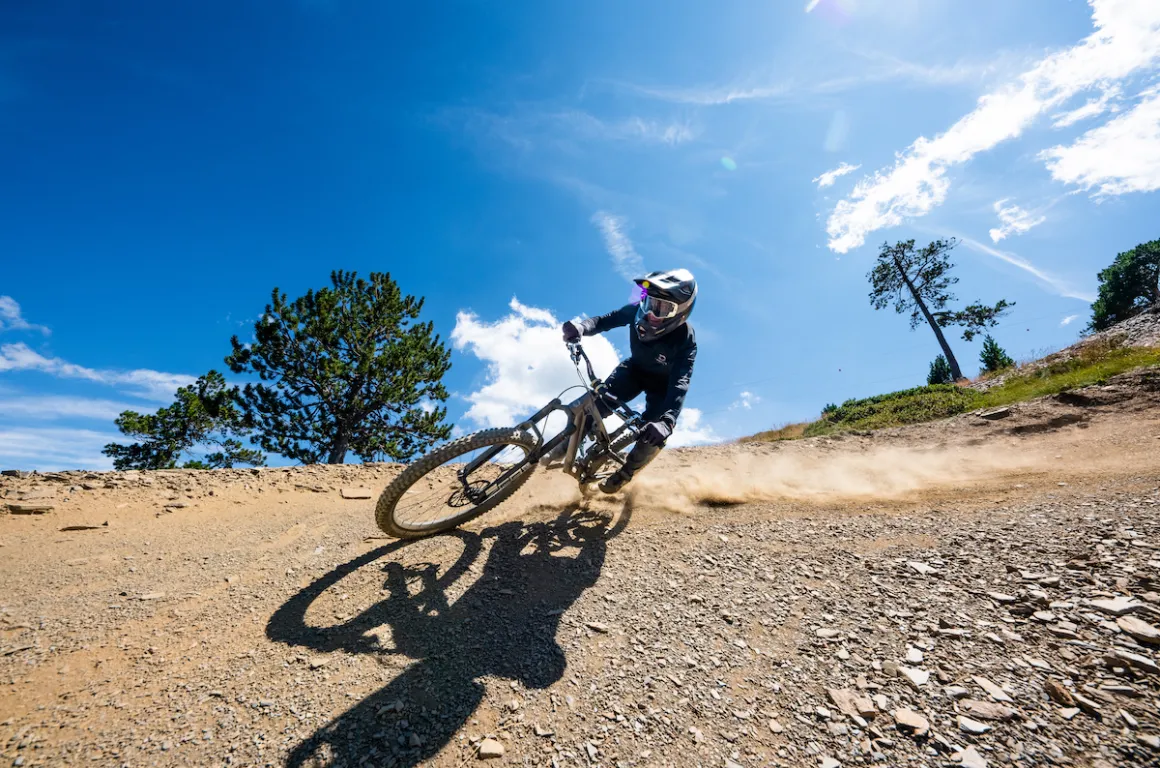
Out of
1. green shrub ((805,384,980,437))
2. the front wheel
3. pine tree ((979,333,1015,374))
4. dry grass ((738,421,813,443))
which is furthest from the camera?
pine tree ((979,333,1015,374))

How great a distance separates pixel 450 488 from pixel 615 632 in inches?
124

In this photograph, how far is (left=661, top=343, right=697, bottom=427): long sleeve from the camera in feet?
19.2

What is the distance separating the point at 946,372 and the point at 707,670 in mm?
39198

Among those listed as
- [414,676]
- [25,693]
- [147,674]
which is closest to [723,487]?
[414,676]

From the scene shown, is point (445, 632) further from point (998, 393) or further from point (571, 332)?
point (998, 393)

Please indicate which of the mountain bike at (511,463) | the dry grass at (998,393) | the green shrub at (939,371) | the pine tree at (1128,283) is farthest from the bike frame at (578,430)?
the pine tree at (1128,283)

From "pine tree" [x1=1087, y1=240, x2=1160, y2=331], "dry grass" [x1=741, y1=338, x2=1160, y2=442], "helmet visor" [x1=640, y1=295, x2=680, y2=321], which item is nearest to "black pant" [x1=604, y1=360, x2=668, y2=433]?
"helmet visor" [x1=640, y1=295, x2=680, y2=321]

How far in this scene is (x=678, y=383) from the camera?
611cm

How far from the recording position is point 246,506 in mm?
7754

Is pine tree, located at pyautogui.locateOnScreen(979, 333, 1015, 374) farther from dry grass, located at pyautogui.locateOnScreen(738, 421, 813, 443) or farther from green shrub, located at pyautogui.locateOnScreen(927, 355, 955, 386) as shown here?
dry grass, located at pyautogui.locateOnScreen(738, 421, 813, 443)

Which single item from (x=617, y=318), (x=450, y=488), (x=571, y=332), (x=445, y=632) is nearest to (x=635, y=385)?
(x=617, y=318)

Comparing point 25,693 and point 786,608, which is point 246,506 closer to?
point 25,693

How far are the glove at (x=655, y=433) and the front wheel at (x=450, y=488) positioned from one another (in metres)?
1.64

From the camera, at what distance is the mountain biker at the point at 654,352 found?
230 inches
